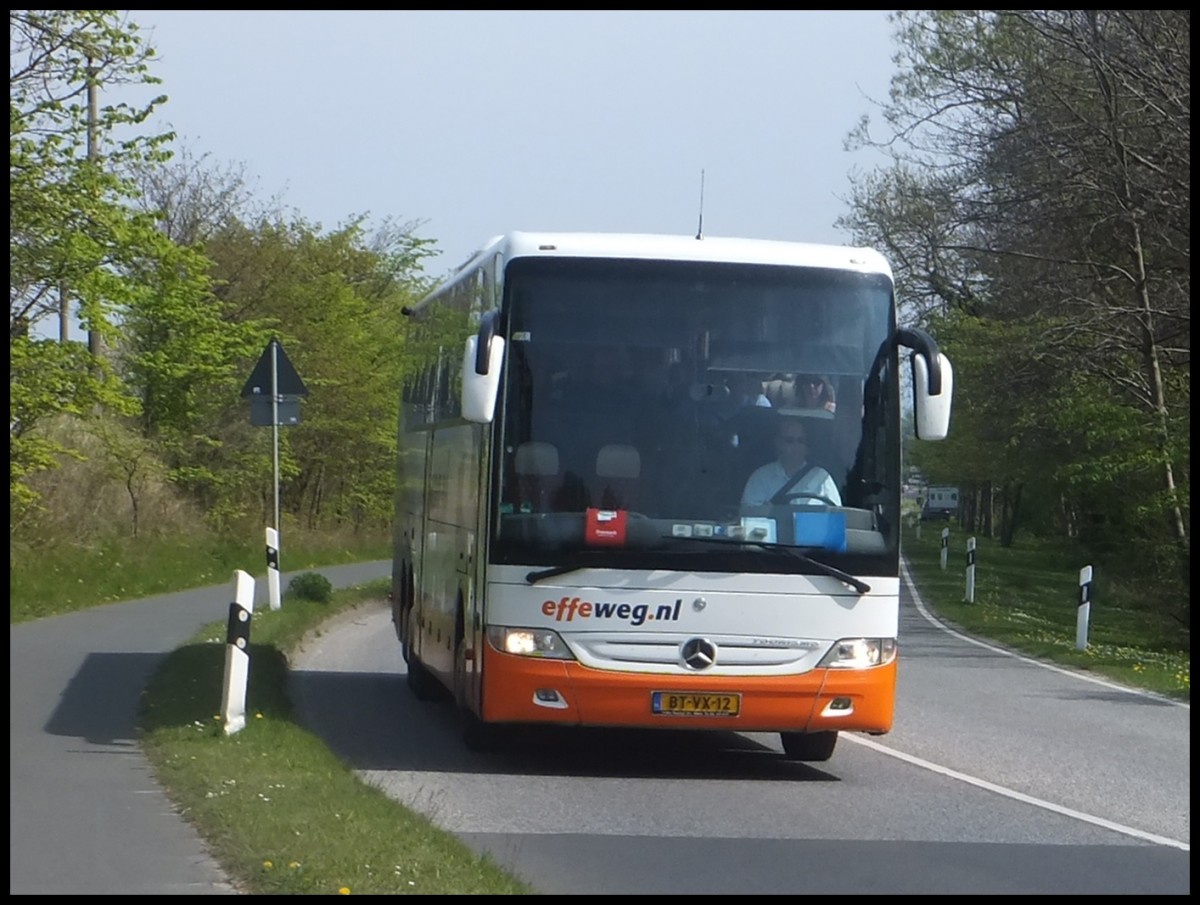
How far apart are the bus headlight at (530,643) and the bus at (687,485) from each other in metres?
0.01

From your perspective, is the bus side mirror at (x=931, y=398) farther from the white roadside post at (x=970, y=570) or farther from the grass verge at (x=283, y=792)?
the white roadside post at (x=970, y=570)

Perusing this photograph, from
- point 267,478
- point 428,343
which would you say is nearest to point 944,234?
point 267,478

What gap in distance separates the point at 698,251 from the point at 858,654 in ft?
8.96

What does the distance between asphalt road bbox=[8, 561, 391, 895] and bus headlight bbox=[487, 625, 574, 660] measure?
219 centimetres

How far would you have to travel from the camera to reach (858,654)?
11.4 m

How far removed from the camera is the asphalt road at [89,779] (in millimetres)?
7492

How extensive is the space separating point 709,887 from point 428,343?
9.67 metres

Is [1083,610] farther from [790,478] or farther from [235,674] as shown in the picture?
[235,674]

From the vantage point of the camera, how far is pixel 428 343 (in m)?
16.9

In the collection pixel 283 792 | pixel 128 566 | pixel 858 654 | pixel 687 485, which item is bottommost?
pixel 128 566

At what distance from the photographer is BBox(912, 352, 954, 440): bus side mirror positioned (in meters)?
11.1

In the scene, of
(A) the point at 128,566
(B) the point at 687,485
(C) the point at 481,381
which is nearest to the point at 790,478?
(B) the point at 687,485

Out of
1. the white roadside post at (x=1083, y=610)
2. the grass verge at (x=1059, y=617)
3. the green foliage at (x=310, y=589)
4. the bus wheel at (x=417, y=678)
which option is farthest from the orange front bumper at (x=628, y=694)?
the green foliage at (x=310, y=589)

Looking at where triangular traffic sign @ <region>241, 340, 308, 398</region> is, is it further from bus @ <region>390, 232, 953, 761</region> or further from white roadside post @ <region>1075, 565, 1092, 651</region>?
bus @ <region>390, 232, 953, 761</region>
